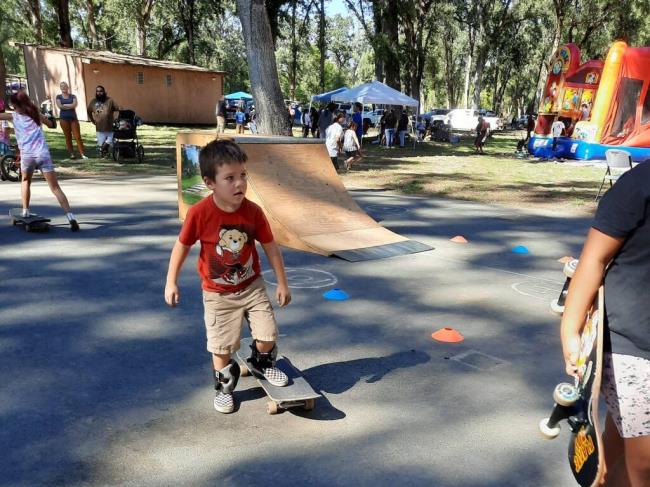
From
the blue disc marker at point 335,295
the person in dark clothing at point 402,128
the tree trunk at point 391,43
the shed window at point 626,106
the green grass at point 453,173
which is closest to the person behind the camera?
the blue disc marker at point 335,295

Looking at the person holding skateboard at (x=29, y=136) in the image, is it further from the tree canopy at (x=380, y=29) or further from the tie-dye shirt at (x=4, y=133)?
the tree canopy at (x=380, y=29)

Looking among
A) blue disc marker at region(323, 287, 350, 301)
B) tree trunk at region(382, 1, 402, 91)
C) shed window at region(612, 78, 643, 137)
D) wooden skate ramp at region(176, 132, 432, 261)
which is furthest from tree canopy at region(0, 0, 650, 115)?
blue disc marker at region(323, 287, 350, 301)

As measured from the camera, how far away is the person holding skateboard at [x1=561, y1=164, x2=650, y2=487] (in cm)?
179

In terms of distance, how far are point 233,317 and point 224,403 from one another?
531 millimetres

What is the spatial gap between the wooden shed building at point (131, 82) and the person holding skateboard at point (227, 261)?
29158 mm

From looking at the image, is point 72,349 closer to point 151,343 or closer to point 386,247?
point 151,343

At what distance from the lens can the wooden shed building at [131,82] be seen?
29.5 m

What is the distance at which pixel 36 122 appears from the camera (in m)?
7.08

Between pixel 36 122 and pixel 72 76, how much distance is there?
25.8m

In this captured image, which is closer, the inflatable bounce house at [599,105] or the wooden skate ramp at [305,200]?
the wooden skate ramp at [305,200]

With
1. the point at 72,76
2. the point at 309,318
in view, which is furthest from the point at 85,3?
the point at 309,318

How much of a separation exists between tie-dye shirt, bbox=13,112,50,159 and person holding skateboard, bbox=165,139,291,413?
4.89 meters

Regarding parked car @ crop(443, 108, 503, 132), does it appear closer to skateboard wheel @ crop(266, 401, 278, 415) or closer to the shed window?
the shed window

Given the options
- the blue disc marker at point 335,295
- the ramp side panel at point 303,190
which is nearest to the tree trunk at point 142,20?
the ramp side panel at point 303,190
